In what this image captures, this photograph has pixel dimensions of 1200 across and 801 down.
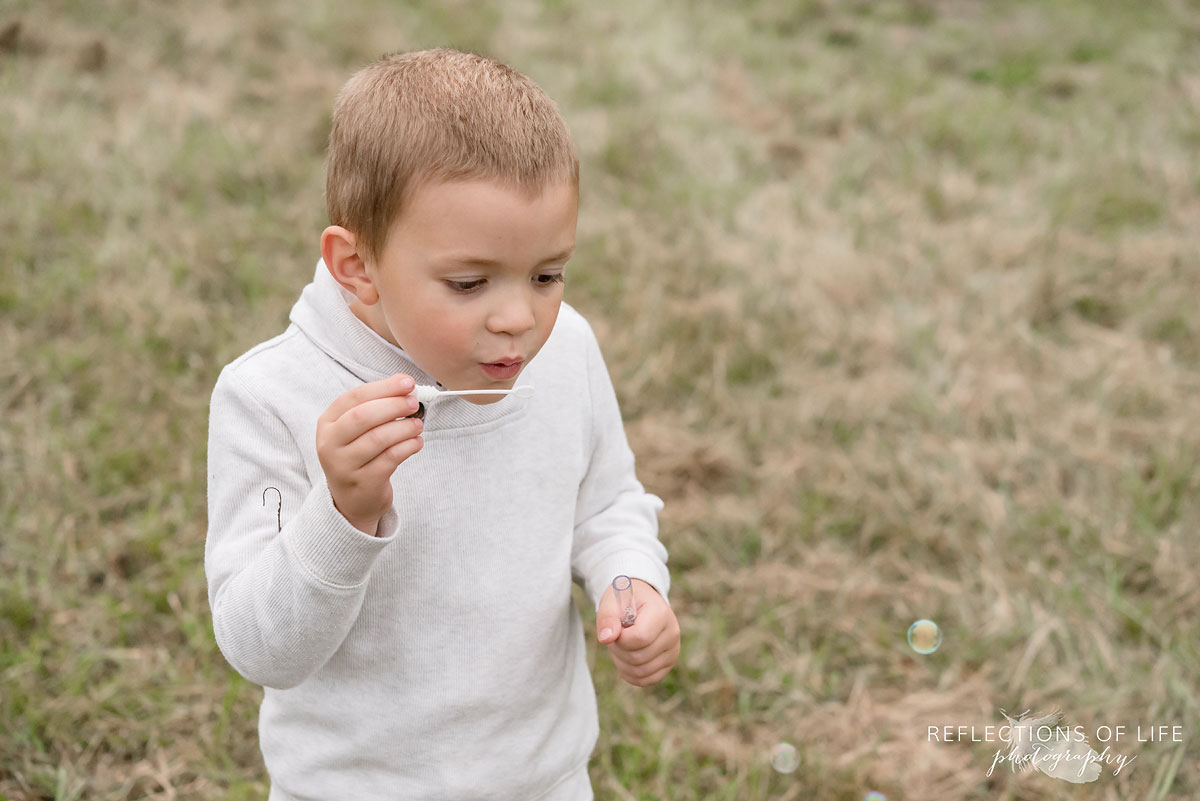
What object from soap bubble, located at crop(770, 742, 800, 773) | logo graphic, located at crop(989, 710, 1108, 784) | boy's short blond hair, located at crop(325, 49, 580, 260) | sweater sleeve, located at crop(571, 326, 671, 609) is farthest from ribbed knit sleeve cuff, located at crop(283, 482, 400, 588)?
logo graphic, located at crop(989, 710, 1108, 784)

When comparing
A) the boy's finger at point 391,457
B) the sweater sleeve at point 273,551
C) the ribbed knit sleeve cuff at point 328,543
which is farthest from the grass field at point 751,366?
the boy's finger at point 391,457

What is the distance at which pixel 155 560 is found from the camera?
246 cm

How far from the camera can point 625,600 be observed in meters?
1.34

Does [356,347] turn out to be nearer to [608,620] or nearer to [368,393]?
[368,393]

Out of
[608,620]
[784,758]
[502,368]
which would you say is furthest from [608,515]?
[784,758]

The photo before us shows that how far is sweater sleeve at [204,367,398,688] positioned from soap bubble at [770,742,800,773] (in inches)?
45.7

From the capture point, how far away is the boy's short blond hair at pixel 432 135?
1113 mm

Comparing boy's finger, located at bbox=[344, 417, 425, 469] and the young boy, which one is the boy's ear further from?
boy's finger, located at bbox=[344, 417, 425, 469]

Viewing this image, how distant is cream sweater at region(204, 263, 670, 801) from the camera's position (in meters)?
1.18

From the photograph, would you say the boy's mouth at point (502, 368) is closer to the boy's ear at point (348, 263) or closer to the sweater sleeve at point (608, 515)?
the boy's ear at point (348, 263)

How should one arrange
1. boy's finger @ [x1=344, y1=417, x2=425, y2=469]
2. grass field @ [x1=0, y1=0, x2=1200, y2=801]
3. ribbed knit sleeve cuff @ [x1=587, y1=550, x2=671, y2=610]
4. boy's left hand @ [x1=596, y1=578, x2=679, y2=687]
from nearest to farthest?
boy's finger @ [x1=344, y1=417, x2=425, y2=469] → boy's left hand @ [x1=596, y1=578, x2=679, y2=687] → ribbed knit sleeve cuff @ [x1=587, y1=550, x2=671, y2=610] → grass field @ [x1=0, y1=0, x2=1200, y2=801]

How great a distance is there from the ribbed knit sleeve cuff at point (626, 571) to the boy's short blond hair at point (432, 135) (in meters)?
0.49

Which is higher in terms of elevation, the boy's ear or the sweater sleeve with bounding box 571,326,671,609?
the boy's ear

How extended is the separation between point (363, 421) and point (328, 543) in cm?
13
